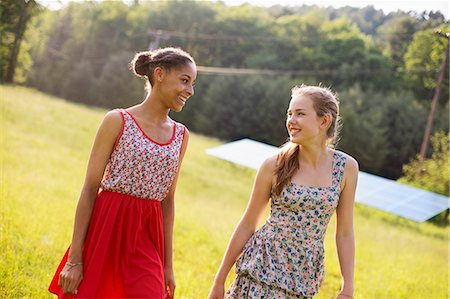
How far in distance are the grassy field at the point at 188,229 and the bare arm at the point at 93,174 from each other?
193cm

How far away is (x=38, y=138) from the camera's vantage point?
16.6 metres

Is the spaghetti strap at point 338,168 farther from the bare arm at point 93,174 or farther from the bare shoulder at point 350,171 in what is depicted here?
the bare arm at point 93,174

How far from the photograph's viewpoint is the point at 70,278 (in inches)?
113

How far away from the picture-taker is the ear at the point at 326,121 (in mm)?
3189

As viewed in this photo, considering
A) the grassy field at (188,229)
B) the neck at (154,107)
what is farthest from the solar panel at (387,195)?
the neck at (154,107)

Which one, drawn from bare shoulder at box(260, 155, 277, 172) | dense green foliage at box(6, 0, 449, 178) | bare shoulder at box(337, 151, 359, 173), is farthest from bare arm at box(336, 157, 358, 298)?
dense green foliage at box(6, 0, 449, 178)

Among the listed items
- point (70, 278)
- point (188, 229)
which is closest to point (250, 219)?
point (70, 278)

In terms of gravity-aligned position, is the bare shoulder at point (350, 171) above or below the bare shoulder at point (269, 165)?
above

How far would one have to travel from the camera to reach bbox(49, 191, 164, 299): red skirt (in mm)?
2875

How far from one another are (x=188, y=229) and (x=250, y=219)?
6.15 m

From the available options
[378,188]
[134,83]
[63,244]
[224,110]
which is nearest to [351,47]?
[224,110]

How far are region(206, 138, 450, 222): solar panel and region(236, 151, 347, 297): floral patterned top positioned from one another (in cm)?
1160

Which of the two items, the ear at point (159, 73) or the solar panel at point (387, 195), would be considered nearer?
the ear at point (159, 73)

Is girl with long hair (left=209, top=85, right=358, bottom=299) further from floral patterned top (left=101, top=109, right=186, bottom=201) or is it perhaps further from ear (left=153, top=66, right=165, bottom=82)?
ear (left=153, top=66, right=165, bottom=82)
